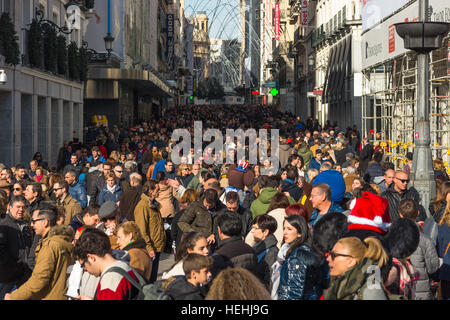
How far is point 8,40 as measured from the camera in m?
21.8

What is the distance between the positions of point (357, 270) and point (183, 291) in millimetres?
1112

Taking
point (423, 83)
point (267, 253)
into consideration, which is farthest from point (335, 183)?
point (423, 83)

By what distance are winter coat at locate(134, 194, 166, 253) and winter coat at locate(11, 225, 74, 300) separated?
2933 millimetres

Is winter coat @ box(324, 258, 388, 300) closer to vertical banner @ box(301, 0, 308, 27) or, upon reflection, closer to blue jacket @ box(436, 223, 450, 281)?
blue jacket @ box(436, 223, 450, 281)

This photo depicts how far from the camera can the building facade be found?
77.7ft

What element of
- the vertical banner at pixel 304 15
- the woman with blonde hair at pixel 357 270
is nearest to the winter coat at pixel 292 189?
the woman with blonde hair at pixel 357 270

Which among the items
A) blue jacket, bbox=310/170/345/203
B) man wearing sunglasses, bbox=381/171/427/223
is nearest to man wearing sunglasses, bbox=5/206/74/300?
blue jacket, bbox=310/170/345/203

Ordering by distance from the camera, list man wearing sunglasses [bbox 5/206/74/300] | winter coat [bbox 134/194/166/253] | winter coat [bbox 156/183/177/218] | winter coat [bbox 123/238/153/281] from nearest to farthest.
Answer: man wearing sunglasses [bbox 5/206/74/300], winter coat [bbox 123/238/153/281], winter coat [bbox 134/194/166/253], winter coat [bbox 156/183/177/218]

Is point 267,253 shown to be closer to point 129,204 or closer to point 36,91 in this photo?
point 129,204

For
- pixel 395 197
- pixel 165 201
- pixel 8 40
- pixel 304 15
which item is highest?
pixel 304 15

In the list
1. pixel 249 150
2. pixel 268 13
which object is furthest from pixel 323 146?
pixel 268 13

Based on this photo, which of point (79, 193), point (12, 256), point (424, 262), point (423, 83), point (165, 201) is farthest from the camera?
point (79, 193)

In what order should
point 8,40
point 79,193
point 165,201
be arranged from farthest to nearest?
1. point 8,40
2. point 79,193
3. point 165,201

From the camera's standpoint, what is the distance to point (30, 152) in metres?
26.9
